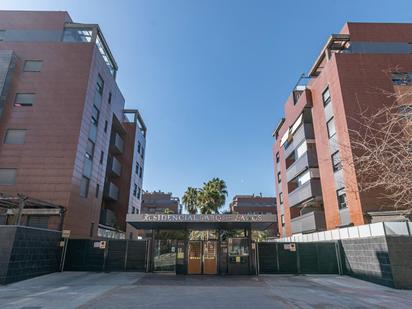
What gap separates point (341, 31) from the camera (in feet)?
86.2

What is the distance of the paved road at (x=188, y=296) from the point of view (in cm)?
953

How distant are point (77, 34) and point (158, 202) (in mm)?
60297

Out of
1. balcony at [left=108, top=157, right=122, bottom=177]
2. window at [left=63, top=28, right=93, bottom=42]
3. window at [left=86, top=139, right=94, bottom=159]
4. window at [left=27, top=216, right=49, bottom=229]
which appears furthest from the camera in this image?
balcony at [left=108, top=157, right=122, bottom=177]

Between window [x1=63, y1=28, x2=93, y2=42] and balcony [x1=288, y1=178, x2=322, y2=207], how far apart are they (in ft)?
81.8

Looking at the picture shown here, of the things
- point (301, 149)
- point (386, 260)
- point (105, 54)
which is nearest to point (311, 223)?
point (301, 149)

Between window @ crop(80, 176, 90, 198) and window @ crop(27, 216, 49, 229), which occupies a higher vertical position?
window @ crop(80, 176, 90, 198)

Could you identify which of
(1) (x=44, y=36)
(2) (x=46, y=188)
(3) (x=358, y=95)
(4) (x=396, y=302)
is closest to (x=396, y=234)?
(4) (x=396, y=302)

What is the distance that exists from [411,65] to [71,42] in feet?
95.8

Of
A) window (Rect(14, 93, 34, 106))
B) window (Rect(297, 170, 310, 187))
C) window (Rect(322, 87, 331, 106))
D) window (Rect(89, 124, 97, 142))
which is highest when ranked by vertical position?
window (Rect(322, 87, 331, 106))

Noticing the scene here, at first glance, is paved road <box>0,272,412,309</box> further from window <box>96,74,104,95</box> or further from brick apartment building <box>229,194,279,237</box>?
brick apartment building <box>229,194,279,237</box>

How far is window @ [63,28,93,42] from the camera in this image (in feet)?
82.3

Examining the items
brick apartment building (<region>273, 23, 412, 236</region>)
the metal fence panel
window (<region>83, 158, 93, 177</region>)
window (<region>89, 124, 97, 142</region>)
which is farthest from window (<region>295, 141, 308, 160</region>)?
window (<region>83, 158, 93, 177</region>)

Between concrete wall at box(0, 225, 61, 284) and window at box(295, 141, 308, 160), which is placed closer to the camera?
concrete wall at box(0, 225, 61, 284)

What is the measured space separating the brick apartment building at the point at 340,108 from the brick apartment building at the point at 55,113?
19.8m
